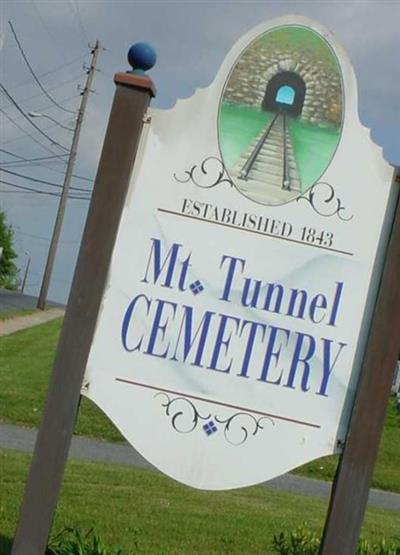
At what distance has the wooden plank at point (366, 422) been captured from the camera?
504 centimetres

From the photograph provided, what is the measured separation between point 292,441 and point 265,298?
66 centimetres

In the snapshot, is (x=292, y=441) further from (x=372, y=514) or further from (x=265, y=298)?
(x=372, y=514)

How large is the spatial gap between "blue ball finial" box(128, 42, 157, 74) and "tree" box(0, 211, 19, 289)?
263 feet

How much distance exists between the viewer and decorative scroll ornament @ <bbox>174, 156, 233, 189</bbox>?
203 inches

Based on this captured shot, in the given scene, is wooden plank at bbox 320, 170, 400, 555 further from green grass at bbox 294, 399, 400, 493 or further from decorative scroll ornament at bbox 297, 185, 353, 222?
green grass at bbox 294, 399, 400, 493

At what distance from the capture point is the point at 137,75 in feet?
16.8

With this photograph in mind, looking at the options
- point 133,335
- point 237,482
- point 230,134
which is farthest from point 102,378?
point 230,134

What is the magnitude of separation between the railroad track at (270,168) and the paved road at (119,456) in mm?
7555

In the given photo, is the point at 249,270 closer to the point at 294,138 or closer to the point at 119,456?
Answer: the point at 294,138

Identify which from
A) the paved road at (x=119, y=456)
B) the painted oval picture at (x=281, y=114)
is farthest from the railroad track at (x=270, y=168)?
the paved road at (x=119, y=456)

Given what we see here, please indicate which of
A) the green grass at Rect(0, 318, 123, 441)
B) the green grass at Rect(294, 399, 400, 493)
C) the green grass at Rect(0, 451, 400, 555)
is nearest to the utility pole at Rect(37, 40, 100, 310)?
the green grass at Rect(0, 318, 123, 441)

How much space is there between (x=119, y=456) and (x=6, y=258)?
7707 cm

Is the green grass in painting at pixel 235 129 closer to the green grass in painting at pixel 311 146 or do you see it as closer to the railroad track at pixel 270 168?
the railroad track at pixel 270 168

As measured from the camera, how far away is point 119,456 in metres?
13.5
